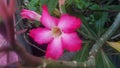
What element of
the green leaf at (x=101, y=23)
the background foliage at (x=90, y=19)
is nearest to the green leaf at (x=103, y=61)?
the background foliage at (x=90, y=19)

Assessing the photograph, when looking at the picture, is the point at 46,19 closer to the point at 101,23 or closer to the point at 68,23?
the point at 68,23

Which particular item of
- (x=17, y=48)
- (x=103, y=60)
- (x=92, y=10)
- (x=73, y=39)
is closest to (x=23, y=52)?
(x=17, y=48)

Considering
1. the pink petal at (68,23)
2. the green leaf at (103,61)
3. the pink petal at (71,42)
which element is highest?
the pink petal at (68,23)

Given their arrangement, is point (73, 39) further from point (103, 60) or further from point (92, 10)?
point (92, 10)

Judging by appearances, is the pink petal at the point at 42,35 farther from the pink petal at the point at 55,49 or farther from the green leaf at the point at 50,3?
the green leaf at the point at 50,3

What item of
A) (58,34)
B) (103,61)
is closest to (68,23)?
(58,34)

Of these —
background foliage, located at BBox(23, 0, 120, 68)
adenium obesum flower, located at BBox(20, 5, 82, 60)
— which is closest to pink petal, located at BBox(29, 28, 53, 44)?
adenium obesum flower, located at BBox(20, 5, 82, 60)

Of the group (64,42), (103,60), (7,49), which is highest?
(7,49)
